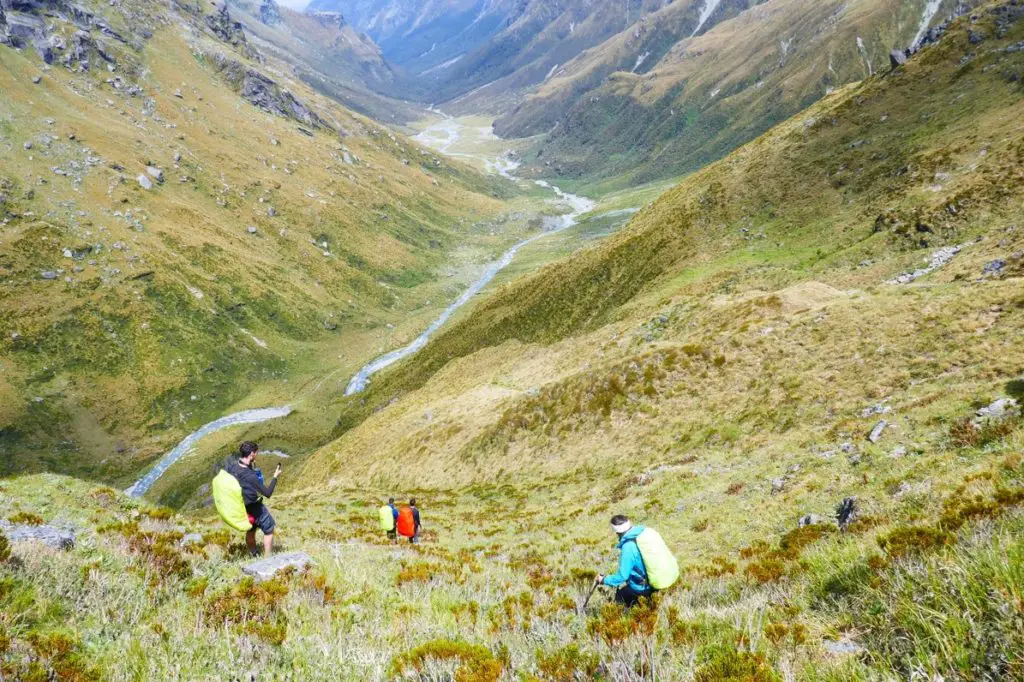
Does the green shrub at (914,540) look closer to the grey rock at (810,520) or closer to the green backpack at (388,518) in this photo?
the grey rock at (810,520)

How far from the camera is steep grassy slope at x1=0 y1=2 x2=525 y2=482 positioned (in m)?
111

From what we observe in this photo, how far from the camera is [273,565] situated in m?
11.3

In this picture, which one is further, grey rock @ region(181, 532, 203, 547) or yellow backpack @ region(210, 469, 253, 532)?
grey rock @ region(181, 532, 203, 547)

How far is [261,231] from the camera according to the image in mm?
175875

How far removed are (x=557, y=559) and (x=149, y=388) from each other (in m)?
133

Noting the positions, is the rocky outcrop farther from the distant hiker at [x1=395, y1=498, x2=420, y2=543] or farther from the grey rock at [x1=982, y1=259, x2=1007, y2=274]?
the grey rock at [x1=982, y1=259, x2=1007, y2=274]

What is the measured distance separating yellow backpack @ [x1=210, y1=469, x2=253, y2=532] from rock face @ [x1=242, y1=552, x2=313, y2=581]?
1.39 m

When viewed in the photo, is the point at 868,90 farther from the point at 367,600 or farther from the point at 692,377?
the point at 367,600

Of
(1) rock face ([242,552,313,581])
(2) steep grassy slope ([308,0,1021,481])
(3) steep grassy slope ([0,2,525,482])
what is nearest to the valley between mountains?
(1) rock face ([242,552,313,581])

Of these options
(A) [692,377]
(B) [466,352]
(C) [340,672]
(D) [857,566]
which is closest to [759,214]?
(A) [692,377]

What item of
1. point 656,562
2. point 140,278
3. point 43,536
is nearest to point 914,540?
point 656,562

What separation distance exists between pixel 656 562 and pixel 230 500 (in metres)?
10.6

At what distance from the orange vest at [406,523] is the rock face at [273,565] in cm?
1183

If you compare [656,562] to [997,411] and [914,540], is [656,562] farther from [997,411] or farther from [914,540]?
[997,411]
